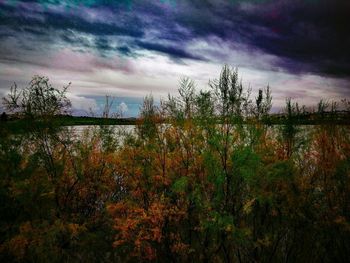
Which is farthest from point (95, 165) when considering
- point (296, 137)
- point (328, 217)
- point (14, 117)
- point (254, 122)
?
point (328, 217)

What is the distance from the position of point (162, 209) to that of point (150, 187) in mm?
2238

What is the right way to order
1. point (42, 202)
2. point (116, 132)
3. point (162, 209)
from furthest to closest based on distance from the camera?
1. point (116, 132)
2. point (42, 202)
3. point (162, 209)

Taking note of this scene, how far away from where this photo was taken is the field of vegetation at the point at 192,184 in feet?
44.0

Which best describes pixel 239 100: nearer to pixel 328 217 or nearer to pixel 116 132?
pixel 328 217

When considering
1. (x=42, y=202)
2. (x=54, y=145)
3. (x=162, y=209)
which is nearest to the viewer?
(x=162, y=209)

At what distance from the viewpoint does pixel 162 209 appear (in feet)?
49.2

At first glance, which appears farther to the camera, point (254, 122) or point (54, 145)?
point (54, 145)

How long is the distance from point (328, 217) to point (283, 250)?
4.38 metres

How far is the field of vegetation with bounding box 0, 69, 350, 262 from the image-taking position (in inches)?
527

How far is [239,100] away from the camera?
42.4ft

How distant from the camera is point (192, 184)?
590 inches

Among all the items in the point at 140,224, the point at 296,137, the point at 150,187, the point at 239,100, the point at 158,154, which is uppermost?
the point at 239,100

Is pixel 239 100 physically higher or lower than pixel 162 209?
higher

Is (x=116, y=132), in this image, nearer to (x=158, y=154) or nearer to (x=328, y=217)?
(x=158, y=154)
